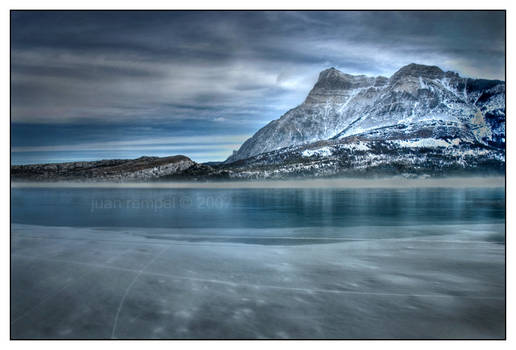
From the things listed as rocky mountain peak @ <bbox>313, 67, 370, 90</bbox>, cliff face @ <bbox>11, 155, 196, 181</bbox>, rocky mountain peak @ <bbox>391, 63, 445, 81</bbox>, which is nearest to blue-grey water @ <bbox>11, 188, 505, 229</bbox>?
cliff face @ <bbox>11, 155, 196, 181</bbox>

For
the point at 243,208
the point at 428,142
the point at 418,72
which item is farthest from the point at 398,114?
the point at 243,208

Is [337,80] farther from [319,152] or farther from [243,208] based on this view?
[243,208]

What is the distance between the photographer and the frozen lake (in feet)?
8.34

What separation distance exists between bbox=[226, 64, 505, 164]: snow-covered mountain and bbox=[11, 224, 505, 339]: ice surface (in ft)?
5.00

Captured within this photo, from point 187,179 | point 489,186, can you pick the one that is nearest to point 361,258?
point 489,186

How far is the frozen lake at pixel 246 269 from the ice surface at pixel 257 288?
1cm

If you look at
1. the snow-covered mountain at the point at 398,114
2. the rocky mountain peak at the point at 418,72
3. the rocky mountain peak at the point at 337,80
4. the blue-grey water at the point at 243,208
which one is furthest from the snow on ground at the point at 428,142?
the rocky mountain peak at the point at 337,80

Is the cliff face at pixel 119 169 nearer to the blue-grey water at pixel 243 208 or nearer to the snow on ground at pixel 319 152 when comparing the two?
the blue-grey water at pixel 243 208

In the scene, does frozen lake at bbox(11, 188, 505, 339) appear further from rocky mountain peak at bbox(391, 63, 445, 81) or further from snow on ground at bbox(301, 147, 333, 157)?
rocky mountain peak at bbox(391, 63, 445, 81)

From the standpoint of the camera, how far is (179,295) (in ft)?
9.59

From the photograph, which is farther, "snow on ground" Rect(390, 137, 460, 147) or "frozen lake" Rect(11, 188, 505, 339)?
"snow on ground" Rect(390, 137, 460, 147)

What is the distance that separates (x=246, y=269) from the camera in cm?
355
